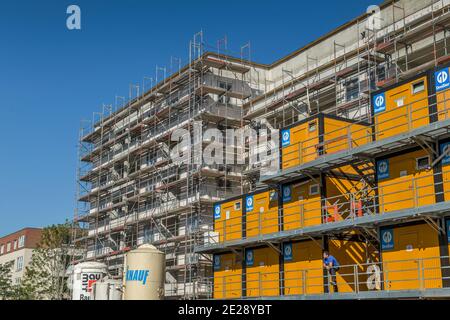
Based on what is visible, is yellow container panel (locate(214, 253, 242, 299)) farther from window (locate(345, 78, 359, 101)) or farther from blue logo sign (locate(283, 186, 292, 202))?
window (locate(345, 78, 359, 101))

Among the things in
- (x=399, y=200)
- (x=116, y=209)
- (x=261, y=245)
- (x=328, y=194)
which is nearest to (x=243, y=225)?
(x=261, y=245)

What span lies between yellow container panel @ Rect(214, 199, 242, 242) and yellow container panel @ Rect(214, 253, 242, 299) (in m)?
1.01

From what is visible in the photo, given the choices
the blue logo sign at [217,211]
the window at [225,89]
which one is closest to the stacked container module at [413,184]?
the blue logo sign at [217,211]

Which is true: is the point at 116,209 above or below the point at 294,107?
below

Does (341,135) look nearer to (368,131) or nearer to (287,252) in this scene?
(368,131)

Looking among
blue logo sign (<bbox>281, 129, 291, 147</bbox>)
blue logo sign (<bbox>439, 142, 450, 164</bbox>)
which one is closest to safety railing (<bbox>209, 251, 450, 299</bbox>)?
blue logo sign (<bbox>439, 142, 450, 164</bbox>)

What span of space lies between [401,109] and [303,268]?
7.58m

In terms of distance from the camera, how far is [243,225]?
2769cm

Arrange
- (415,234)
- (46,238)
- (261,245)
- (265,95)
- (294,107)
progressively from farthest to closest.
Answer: (46,238)
(265,95)
(294,107)
(261,245)
(415,234)

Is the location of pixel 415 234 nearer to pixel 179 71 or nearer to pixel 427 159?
pixel 427 159

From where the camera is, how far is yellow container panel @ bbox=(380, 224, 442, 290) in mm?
17688

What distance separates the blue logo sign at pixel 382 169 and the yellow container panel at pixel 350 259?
11.1 feet

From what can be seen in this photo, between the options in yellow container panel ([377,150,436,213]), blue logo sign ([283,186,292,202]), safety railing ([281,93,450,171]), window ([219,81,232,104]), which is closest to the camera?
yellow container panel ([377,150,436,213])

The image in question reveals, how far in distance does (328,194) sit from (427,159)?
4.94m
